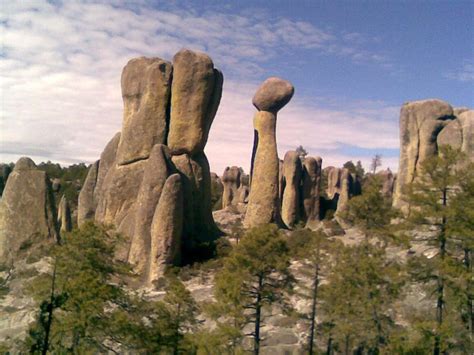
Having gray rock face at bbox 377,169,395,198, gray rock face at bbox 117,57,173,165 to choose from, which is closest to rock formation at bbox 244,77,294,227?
gray rock face at bbox 117,57,173,165

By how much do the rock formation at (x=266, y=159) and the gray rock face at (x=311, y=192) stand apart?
9.19m

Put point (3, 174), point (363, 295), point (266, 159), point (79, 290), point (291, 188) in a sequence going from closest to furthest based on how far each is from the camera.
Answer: point (79, 290) → point (363, 295) → point (266, 159) → point (3, 174) → point (291, 188)

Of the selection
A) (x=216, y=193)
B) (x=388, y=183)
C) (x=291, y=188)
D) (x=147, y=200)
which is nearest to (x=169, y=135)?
(x=147, y=200)

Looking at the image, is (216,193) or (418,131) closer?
(418,131)

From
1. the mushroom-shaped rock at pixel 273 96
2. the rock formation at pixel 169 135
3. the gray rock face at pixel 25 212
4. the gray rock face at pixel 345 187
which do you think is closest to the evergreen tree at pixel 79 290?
the gray rock face at pixel 25 212

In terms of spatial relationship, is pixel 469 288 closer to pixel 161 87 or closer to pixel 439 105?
pixel 161 87

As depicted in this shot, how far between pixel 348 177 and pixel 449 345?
36.6m

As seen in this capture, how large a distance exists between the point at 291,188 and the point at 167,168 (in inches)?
722

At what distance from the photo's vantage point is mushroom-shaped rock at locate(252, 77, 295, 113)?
113 ft

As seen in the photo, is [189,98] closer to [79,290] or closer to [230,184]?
[79,290]

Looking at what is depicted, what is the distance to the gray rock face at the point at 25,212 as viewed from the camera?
22656mm

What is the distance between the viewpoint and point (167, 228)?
2347 cm

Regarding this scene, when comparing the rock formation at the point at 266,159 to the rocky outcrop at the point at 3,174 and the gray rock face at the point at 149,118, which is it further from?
the rocky outcrop at the point at 3,174

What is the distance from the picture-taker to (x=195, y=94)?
2823cm
